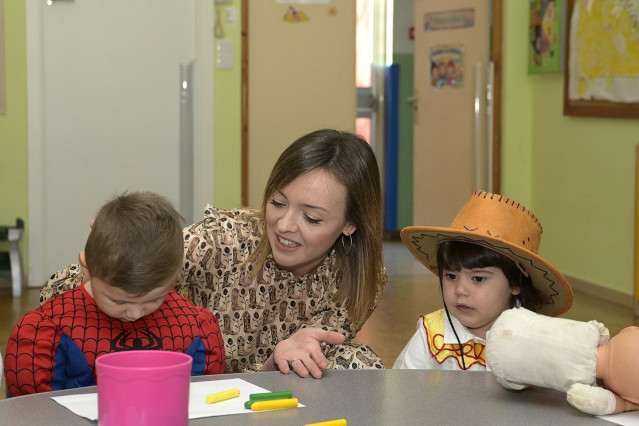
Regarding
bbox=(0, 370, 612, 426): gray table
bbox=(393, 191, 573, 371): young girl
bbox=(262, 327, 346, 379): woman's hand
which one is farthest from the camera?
bbox=(393, 191, 573, 371): young girl

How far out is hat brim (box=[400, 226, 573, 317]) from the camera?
1.48 metres

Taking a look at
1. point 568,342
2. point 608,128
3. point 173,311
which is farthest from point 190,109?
point 568,342

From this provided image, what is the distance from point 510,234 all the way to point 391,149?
5.55 metres

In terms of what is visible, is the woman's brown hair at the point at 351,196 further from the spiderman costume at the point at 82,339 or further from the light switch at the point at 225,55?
the light switch at the point at 225,55

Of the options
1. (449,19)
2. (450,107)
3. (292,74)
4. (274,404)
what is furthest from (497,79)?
(274,404)

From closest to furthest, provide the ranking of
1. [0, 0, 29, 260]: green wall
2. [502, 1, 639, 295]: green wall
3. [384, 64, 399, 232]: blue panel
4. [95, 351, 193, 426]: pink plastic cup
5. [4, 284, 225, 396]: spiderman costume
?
1. [95, 351, 193, 426]: pink plastic cup
2. [4, 284, 225, 396]: spiderman costume
3. [502, 1, 639, 295]: green wall
4. [0, 0, 29, 260]: green wall
5. [384, 64, 399, 232]: blue panel

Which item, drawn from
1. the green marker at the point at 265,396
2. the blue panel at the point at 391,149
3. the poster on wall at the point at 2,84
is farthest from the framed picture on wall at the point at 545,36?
the green marker at the point at 265,396

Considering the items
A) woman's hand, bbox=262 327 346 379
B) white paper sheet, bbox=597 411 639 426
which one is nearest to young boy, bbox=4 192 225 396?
woman's hand, bbox=262 327 346 379

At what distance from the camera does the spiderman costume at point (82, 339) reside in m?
1.28

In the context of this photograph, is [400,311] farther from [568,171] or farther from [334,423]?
[334,423]

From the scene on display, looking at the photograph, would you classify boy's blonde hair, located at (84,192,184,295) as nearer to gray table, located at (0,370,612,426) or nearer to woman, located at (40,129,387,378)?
gray table, located at (0,370,612,426)

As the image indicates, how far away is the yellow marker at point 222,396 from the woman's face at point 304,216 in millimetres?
635

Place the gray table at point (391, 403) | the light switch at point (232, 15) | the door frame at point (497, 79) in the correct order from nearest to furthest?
1. the gray table at point (391, 403)
2. the light switch at point (232, 15)
3. the door frame at point (497, 79)

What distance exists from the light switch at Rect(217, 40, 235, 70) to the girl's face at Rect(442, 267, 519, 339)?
351 cm
